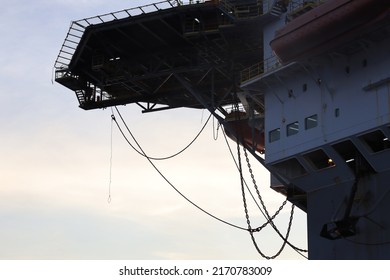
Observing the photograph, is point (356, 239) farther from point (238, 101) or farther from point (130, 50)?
point (130, 50)

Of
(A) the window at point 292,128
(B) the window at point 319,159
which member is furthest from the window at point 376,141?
(A) the window at point 292,128

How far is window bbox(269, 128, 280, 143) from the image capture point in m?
35.4

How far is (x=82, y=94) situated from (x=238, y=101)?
29.4 ft

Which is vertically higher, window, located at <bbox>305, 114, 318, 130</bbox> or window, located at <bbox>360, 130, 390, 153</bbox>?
window, located at <bbox>305, 114, 318, 130</bbox>

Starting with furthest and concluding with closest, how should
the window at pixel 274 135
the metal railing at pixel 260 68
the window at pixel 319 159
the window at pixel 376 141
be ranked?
the metal railing at pixel 260 68 → the window at pixel 274 135 → the window at pixel 319 159 → the window at pixel 376 141

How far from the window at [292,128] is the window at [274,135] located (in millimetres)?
758

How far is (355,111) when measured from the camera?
31797 mm

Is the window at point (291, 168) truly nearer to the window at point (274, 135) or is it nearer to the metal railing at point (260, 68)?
the window at point (274, 135)

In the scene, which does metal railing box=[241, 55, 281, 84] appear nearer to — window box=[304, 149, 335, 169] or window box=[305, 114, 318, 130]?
window box=[305, 114, 318, 130]

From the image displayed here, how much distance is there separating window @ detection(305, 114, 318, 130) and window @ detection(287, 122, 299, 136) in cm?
60

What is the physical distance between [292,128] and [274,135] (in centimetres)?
127

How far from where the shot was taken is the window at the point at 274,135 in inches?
1395

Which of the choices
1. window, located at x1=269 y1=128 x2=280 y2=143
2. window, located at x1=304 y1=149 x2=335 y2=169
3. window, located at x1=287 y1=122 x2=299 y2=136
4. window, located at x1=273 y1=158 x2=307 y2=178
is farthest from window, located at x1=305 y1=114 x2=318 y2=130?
window, located at x1=273 y1=158 x2=307 y2=178
